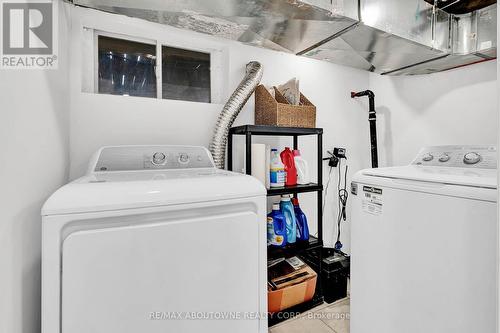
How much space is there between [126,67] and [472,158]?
2.19 metres

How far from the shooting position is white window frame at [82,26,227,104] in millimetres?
1554

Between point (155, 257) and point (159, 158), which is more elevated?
point (159, 158)

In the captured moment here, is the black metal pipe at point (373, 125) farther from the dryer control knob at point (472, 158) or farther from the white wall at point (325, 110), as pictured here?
the dryer control knob at point (472, 158)

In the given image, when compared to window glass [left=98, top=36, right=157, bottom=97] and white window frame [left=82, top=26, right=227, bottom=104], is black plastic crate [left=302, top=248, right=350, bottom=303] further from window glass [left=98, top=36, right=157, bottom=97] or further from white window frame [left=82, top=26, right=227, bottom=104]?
window glass [left=98, top=36, right=157, bottom=97]

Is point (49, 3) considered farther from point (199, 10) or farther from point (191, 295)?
point (191, 295)

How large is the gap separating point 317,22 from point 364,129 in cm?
146

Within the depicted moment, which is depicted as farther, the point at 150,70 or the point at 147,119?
the point at 150,70

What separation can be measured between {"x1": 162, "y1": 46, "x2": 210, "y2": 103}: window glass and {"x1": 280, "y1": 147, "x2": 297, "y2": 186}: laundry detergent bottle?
72 centimetres

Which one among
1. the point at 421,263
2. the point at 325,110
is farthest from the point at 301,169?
the point at 421,263

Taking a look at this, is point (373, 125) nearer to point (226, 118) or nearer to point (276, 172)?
point (276, 172)

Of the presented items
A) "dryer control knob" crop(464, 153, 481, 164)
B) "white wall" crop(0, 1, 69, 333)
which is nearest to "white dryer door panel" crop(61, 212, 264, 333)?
"white wall" crop(0, 1, 69, 333)

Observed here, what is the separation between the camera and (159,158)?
1396 mm

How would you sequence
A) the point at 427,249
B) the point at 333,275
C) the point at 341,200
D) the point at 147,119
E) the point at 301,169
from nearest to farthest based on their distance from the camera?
1. the point at 427,249
2. the point at 147,119
3. the point at 301,169
4. the point at 333,275
5. the point at 341,200

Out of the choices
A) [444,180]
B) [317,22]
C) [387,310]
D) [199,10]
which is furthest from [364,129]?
[199,10]
